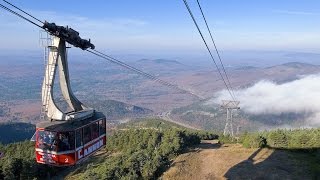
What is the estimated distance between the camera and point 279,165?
5512cm

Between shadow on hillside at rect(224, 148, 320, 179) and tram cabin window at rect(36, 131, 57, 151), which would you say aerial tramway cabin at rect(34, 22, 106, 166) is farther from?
shadow on hillside at rect(224, 148, 320, 179)

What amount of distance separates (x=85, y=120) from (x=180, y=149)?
4161 centimetres

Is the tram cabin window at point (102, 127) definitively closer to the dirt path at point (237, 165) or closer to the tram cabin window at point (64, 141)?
the tram cabin window at point (64, 141)

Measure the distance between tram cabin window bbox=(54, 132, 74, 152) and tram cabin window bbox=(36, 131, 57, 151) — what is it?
31 cm

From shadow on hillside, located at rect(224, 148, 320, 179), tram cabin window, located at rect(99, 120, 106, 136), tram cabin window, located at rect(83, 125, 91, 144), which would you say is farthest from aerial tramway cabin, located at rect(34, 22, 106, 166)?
shadow on hillside, located at rect(224, 148, 320, 179)

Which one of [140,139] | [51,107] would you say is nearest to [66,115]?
[51,107]

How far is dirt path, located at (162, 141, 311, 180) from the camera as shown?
50.7 metres

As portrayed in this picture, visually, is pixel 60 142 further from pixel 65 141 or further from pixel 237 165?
pixel 237 165

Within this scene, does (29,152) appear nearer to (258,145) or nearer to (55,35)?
(258,145)

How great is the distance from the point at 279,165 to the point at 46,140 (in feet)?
130

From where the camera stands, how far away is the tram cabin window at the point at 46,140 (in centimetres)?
2409

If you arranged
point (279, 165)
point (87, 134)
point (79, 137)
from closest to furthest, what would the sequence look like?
point (79, 137), point (87, 134), point (279, 165)

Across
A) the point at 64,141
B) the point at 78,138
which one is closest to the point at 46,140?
the point at 64,141

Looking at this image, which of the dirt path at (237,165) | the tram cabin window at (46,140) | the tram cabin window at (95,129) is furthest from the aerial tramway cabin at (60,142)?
the dirt path at (237,165)
